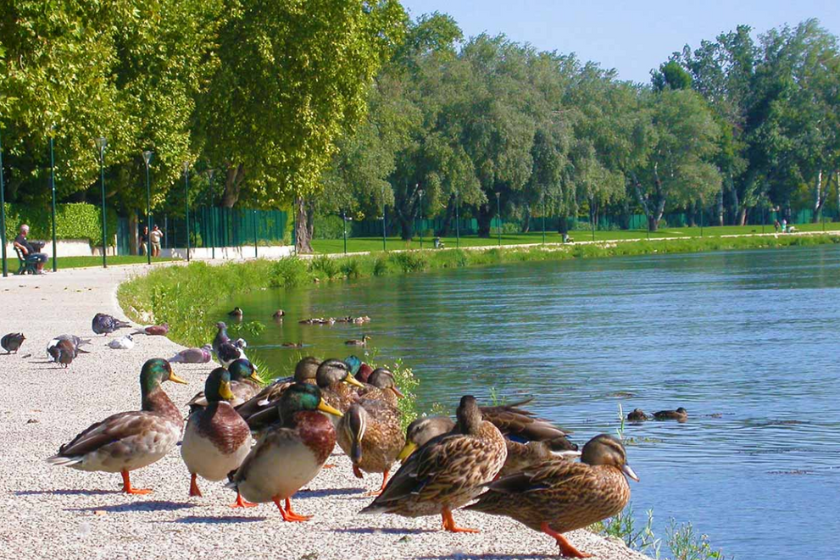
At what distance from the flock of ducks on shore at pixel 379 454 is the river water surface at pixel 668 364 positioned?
2867 millimetres

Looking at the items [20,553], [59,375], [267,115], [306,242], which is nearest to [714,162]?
[306,242]

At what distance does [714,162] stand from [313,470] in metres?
112

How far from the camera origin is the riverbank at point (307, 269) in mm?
27703

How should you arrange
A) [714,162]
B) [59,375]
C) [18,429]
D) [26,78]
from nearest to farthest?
[18,429], [59,375], [26,78], [714,162]

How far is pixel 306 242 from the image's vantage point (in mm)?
71688

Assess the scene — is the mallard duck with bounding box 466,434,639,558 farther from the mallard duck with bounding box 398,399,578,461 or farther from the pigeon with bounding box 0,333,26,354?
the pigeon with bounding box 0,333,26,354

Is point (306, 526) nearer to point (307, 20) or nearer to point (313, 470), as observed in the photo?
point (313, 470)

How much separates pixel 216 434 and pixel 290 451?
64 centimetres

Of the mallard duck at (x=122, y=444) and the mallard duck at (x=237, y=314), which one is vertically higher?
the mallard duck at (x=122, y=444)

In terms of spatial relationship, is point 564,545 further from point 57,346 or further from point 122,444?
point 57,346

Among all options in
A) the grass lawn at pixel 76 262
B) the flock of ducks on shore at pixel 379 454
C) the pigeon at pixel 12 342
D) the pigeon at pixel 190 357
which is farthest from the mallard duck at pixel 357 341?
the grass lawn at pixel 76 262

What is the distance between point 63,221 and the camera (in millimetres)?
53594

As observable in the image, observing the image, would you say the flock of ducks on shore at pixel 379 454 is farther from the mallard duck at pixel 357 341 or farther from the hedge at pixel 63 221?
the hedge at pixel 63 221

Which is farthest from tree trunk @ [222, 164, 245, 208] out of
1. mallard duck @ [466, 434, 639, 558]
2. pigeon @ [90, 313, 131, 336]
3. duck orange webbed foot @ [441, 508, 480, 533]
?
mallard duck @ [466, 434, 639, 558]
